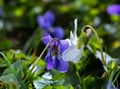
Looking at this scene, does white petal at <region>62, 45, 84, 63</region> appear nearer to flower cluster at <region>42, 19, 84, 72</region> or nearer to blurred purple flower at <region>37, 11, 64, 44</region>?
flower cluster at <region>42, 19, 84, 72</region>

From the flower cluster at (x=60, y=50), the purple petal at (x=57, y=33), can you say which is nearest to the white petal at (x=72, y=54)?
the flower cluster at (x=60, y=50)

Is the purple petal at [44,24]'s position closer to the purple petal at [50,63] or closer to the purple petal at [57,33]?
the purple petal at [57,33]

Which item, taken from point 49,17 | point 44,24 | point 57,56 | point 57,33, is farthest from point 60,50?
point 49,17

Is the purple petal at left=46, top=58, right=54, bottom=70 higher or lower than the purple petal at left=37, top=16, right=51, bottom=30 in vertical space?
higher

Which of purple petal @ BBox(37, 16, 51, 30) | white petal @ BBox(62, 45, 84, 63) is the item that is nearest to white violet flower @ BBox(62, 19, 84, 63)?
white petal @ BBox(62, 45, 84, 63)

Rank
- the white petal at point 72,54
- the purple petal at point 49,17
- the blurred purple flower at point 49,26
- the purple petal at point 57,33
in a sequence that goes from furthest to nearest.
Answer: the purple petal at point 49,17 → the blurred purple flower at point 49,26 → the purple petal at point 57,33 → the white petal at point 72,54

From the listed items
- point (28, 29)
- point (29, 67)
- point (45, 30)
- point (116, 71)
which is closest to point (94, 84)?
point (116, 71)

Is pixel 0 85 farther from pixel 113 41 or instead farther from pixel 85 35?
pixel 113 41

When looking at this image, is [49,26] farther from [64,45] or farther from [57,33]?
[64,45]
